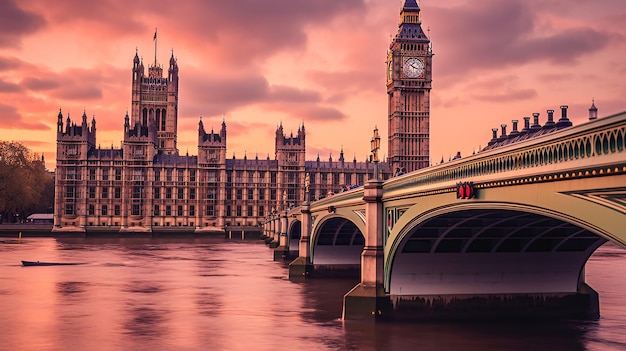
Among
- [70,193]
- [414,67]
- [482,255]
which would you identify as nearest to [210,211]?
[70,193]

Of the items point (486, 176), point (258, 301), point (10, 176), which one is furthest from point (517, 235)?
point (10, 176)

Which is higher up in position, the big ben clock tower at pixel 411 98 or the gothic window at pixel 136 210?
the big ben clock tower at pixel 411 98

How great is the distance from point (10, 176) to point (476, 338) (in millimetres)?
139453

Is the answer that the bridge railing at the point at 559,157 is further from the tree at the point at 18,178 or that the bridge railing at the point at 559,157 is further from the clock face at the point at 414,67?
the clock face at the point at 414,67

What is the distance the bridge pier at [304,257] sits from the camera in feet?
222

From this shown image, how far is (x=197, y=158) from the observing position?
177 metres

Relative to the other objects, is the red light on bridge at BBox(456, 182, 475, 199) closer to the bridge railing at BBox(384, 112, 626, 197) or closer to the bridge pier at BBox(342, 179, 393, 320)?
the bridge railing at BBox(384, 112, 626, 197)

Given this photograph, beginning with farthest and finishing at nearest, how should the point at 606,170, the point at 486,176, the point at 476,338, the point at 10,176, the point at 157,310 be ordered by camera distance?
the point at 10,176, the point at 157,310, the point at 476,338, the point at 486,176, the point at 606,170

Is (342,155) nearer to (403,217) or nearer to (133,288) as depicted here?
(133,288)

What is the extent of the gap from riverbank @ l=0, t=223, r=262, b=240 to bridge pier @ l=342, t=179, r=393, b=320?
123m

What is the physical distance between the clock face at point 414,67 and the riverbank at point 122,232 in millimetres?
52704

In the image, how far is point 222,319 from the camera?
42.0 meters

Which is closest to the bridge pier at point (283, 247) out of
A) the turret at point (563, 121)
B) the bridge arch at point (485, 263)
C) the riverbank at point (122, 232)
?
the bridge arch at point (485, 263)

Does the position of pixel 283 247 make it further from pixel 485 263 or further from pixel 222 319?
pixel 485 263
